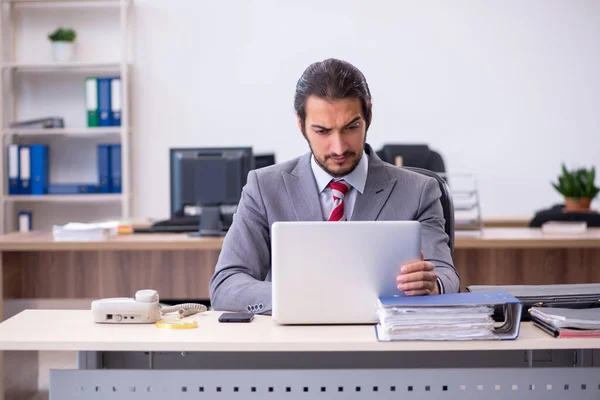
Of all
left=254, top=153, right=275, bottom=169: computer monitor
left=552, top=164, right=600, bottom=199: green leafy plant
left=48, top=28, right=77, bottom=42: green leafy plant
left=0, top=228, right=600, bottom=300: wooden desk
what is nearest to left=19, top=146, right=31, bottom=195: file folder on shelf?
left=48, top=28, right=77, bottom=42: green leafy plant

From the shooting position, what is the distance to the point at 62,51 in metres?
5.58

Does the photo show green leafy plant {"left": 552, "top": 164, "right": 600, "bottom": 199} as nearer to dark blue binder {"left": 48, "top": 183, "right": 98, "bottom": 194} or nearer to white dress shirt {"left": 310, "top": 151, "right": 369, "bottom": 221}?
white dress shirt {"left": 310, "top": 151, "right": 369, "bottom": 221}

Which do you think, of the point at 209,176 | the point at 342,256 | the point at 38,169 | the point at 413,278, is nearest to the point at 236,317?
the point at 342,256

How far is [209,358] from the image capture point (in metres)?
1.75

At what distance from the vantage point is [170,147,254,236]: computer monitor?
362cm

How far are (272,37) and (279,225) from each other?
4.42 meters

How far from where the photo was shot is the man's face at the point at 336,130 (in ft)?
6.57

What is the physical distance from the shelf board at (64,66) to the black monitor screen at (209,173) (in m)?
2.16

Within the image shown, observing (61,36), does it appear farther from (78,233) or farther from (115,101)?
(78,233)

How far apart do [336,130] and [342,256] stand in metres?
0.51

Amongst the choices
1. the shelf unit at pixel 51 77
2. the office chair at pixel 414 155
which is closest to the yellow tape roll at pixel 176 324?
the office chair at pixel 414 155

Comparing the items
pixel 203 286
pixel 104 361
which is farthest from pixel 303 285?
pixel 203 286

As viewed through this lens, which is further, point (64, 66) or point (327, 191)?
point (64, 66)

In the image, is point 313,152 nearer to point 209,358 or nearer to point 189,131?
point 209,358
